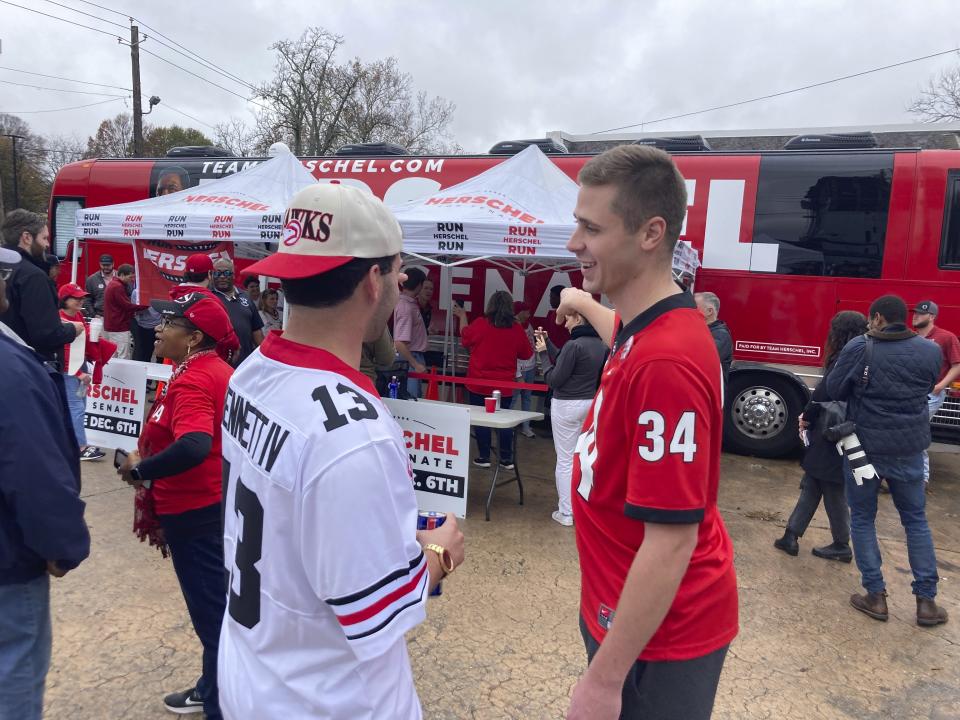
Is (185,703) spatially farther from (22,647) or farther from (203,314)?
(203,314)

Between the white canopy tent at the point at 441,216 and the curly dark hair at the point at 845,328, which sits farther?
the white canopy tent at the point at 441,216

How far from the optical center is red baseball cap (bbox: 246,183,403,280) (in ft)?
4.02

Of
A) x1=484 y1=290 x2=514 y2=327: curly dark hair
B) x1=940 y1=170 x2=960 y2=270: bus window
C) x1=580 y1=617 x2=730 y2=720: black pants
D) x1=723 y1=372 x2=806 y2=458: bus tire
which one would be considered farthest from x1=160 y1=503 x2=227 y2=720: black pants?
x1=940 y1=170 x2=960 y2=270: bus window

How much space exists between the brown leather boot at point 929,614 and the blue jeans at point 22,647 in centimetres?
446

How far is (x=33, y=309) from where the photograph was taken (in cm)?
467

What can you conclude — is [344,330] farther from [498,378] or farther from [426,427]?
[498,378]

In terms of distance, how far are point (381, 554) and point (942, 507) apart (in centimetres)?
683

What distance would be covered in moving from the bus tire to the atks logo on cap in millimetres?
6777

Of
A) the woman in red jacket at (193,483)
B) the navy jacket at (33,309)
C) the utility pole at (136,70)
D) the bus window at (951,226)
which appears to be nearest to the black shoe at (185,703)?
the woman in red jacket at (193,483)

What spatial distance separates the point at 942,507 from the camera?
6090mm

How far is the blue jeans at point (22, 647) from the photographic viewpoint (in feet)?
6.38

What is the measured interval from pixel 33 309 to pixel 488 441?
406 cm

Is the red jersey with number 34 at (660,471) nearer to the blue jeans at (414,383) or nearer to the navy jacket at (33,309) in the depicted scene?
the navy jacket at (33,309)

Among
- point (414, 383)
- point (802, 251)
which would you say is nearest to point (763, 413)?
point (802, 251)
